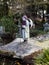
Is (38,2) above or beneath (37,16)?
above

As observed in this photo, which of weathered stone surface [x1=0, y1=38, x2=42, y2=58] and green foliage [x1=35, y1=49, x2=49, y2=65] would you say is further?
weathered stone surface [x1=0, y1=38, x2=42, y2=58]

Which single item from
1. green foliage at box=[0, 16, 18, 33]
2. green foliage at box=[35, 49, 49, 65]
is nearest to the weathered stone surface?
green foliage at box=[35, 49, 49, 65]

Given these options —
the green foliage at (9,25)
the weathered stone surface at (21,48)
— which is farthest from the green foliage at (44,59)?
the green foliage at (9,25)

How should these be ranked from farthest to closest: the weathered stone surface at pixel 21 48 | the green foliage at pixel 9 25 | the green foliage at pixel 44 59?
the green foliage at pixel 9 25
the weathered stone surface at pixel 21 48
the green foliage at pixel 44 59

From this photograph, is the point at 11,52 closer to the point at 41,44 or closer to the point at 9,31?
the point at 41,44

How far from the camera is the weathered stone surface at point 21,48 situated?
12625 millimetres

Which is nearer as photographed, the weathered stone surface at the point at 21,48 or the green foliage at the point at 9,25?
the weathered stone surface at the point at 21,48

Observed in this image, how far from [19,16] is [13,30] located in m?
2.38

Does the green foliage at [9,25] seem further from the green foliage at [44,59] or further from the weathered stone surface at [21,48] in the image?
the green foliage at [44,59]

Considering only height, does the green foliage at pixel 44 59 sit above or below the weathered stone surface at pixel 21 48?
above

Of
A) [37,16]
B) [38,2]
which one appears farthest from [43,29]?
[37,16]

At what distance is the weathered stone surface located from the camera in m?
12.6

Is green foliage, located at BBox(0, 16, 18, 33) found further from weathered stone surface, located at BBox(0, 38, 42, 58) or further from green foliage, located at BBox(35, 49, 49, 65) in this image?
green foliage, located at BBox(35, 49, 49, 65)

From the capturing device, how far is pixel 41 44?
14.2 metres
